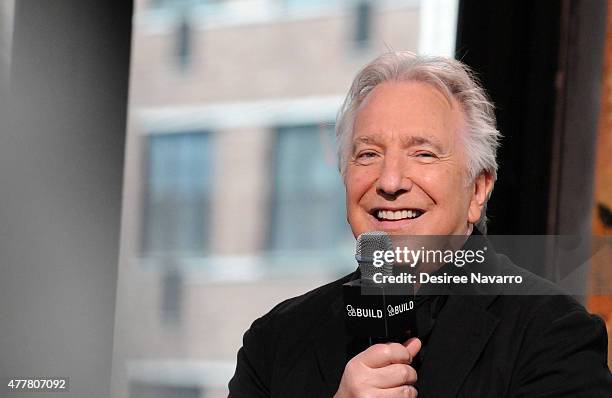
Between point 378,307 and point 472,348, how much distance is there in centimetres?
37

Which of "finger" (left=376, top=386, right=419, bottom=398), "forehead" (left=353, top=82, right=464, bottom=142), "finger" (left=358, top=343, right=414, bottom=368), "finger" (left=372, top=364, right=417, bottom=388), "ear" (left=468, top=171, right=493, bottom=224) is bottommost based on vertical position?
"finger" (left=376, top=386, right=419, bottom=398)

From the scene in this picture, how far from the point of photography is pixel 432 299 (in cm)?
212

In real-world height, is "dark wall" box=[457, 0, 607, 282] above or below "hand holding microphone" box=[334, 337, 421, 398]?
above

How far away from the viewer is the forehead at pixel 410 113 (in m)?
2.07

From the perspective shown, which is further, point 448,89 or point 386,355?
point 448,89

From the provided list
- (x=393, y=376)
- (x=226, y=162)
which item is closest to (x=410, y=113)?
(x=393, y=376)

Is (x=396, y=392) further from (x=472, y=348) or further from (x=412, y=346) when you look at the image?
(x=472, y=348)

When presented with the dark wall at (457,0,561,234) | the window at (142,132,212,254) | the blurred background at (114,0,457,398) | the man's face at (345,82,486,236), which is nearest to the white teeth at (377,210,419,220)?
the man's face at (345,82,486,236)

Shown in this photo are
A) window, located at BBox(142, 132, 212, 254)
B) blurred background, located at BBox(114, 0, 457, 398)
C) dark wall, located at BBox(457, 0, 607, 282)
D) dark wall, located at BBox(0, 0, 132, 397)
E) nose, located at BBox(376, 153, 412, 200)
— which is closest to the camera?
nose, located at BBox(376, 153, 412, 200)

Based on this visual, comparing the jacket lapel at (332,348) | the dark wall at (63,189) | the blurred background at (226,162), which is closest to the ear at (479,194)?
the jacket lapel at (332,348)

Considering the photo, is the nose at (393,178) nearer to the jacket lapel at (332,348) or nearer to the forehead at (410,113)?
the forehead at (410,113)

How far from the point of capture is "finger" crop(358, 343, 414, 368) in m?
1.70

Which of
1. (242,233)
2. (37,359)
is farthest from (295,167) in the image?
(37,359)

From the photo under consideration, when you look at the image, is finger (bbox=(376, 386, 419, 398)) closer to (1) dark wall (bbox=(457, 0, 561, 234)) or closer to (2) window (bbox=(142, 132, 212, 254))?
→ (1) dark wall (bbox=(457, 0, 561, 234))
